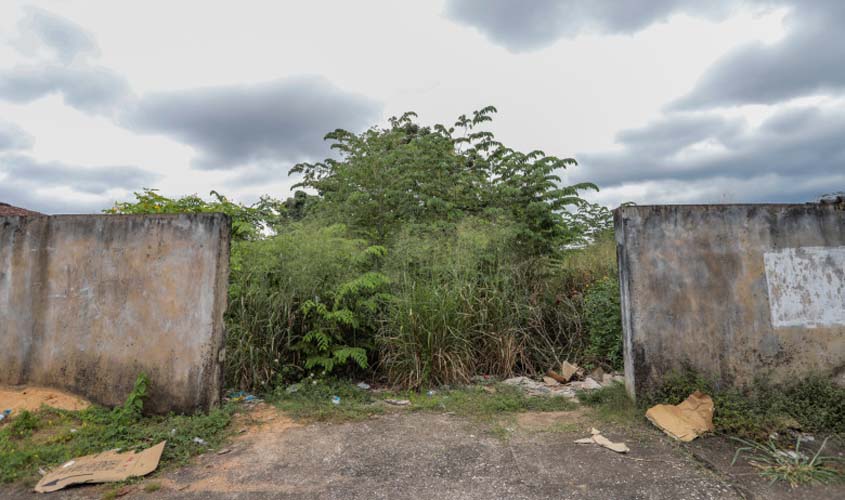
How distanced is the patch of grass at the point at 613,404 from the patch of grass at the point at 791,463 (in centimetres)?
73

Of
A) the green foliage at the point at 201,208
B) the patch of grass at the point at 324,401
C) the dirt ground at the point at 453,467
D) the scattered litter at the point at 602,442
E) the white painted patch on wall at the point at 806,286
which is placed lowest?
the dirt ground at the point at 453,467

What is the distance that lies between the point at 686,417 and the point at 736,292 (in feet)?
3.63

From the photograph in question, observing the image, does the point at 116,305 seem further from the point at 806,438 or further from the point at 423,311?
the point at 806,438

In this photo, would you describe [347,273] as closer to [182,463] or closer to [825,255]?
[182,463]

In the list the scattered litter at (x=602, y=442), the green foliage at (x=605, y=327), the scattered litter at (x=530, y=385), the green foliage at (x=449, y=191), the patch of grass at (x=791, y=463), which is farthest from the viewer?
the green foliage at (x=449, y=191)

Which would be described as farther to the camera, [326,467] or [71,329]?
[71,329]

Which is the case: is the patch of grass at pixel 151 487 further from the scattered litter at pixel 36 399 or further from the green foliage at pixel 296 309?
the green foliage at pixel 296 309

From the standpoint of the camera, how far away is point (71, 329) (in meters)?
4.11

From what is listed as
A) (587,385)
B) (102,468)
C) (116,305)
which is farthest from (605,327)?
(116,305)

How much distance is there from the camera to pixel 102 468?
307 cm

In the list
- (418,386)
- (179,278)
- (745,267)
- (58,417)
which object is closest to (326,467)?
(418,386)

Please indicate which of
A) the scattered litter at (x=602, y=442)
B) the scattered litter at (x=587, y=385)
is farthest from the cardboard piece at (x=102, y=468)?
the scattered litter at (x=587, y=385)

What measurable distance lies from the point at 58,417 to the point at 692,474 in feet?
15.0

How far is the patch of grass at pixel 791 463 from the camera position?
293cm
